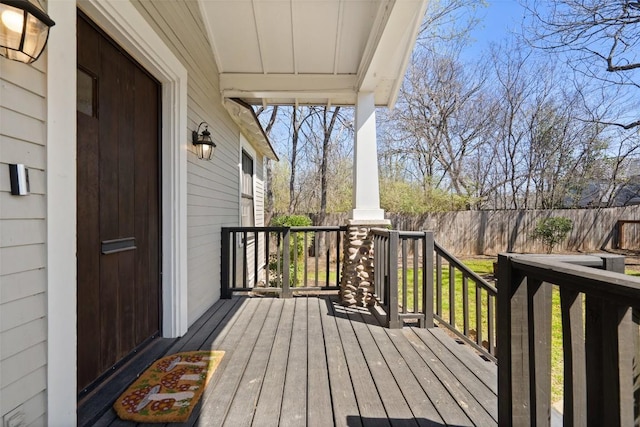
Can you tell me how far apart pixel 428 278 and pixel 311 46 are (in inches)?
112

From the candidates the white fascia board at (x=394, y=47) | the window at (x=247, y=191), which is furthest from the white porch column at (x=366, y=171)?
the window at (x=247, y=191)

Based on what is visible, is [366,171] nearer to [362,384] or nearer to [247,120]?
[247,120]

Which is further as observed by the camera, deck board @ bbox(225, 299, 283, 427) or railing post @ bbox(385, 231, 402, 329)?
railing post @ bbox(385, 231, 402, 329)

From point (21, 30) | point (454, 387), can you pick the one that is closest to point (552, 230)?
point (454, 387)

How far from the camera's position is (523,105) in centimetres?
1275

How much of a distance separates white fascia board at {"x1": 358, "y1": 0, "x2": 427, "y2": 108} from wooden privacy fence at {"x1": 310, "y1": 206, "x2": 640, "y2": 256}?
7.23 m

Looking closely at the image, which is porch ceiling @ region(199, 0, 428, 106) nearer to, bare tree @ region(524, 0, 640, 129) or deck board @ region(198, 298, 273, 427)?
deck board @ region(198, 298, 273, 427)

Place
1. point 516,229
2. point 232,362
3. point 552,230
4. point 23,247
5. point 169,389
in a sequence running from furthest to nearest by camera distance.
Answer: point 516,229, point 552,230, point 232,362, point 169,389, point 23,247

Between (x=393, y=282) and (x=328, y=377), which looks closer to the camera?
(x=328, y=377)

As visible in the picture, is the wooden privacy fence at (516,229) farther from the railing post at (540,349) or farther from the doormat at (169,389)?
the railing post at (540,349)

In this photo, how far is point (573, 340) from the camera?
1.07 m

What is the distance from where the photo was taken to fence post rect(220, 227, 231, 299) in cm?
420

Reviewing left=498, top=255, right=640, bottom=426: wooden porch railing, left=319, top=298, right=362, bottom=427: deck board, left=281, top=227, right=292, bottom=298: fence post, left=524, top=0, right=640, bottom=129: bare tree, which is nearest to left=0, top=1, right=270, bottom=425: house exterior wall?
left=319, top=298, right=362, bottom=427: deck board

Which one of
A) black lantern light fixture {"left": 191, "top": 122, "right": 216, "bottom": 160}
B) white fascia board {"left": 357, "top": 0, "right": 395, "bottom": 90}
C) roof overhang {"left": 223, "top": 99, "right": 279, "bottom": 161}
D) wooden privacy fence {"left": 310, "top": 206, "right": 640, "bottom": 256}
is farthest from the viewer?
wooden privacy fence {"left": 310, "top": 206, "right": 640, "bottom": 256}
